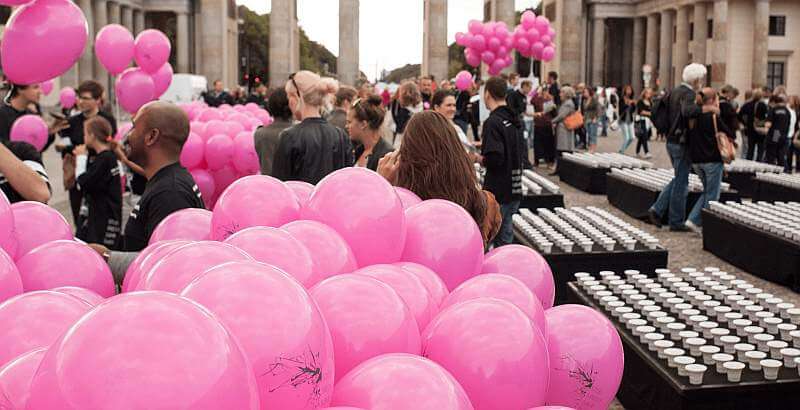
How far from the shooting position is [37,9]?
188 inches

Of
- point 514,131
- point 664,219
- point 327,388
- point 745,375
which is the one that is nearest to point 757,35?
point 664,219

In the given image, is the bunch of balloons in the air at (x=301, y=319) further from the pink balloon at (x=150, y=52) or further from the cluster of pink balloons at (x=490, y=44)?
the cluster of pink balloons at (x=490, y=44)

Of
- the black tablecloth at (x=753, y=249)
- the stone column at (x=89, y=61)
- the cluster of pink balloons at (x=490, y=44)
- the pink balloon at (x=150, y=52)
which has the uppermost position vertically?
the stone column at (x=89, y=61)

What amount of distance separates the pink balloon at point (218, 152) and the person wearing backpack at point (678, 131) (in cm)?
507

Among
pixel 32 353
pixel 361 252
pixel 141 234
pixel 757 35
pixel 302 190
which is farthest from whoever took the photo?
pixel 757 35

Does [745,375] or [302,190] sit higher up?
[302,190]

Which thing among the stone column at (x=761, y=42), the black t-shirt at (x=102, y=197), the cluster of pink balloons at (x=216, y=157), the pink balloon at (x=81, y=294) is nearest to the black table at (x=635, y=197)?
the cluster of pink balloons at (x=216, y=157)

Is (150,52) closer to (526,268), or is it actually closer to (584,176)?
(526,268)

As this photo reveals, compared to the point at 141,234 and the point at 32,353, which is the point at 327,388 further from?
the point at 141,234

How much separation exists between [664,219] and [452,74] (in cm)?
7900

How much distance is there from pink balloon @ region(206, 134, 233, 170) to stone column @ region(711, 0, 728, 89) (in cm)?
3816

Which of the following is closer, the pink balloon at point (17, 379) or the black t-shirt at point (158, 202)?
the pink balloon at point (17, 379)

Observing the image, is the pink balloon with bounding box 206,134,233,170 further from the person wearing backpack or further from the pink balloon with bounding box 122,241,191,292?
the pink balloon with bounding box 122,241,191,292

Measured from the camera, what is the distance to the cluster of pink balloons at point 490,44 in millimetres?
23094
